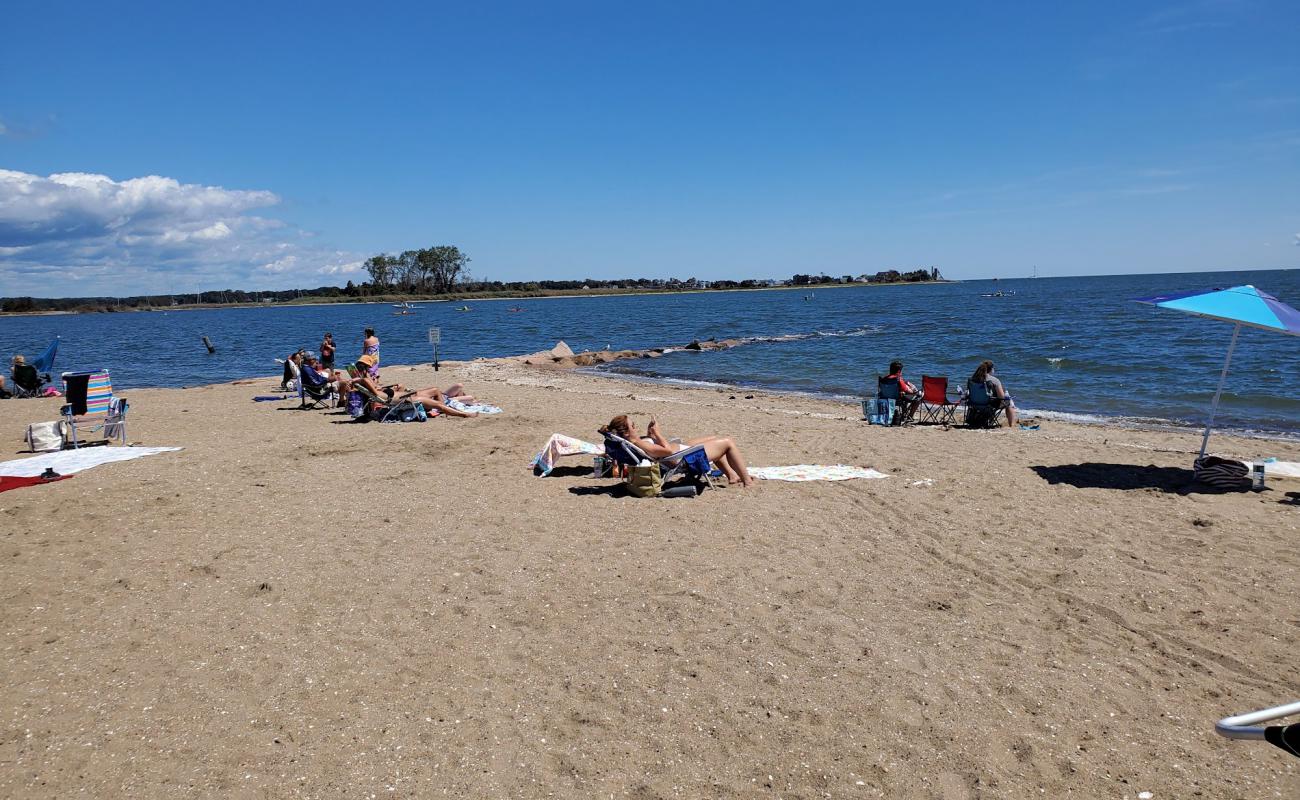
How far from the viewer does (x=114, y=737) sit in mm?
3635

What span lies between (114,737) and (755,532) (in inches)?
184

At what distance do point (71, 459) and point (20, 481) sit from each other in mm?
1321

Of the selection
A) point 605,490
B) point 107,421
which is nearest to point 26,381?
point 107,421

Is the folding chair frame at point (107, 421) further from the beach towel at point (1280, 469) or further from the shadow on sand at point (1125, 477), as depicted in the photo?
the beach towel at point (1280, 469)

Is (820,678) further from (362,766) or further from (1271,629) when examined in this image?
(1271,629)

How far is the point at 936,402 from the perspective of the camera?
1291 cm

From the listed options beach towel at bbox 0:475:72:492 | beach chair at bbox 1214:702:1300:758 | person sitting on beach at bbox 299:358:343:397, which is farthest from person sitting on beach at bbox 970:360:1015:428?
beach towel at bbox 0:475:72:492

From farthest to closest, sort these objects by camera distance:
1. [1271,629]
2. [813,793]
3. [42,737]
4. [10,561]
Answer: [10,561] < [1271,629] < [42,737] < [813,793]

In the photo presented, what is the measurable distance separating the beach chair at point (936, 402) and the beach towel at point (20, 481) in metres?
12.1

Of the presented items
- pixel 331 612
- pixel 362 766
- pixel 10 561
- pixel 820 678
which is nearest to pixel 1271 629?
pixel 820 678

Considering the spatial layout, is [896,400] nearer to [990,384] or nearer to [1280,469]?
[990,384]

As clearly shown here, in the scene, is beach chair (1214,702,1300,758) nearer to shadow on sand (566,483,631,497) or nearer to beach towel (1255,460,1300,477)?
shadow on sand (566,483,631,497)

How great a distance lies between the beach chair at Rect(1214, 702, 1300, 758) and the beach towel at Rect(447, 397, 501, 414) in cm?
1212

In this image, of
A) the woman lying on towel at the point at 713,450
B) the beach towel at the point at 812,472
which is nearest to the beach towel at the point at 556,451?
the woman lying on towel at the point at 713,450
